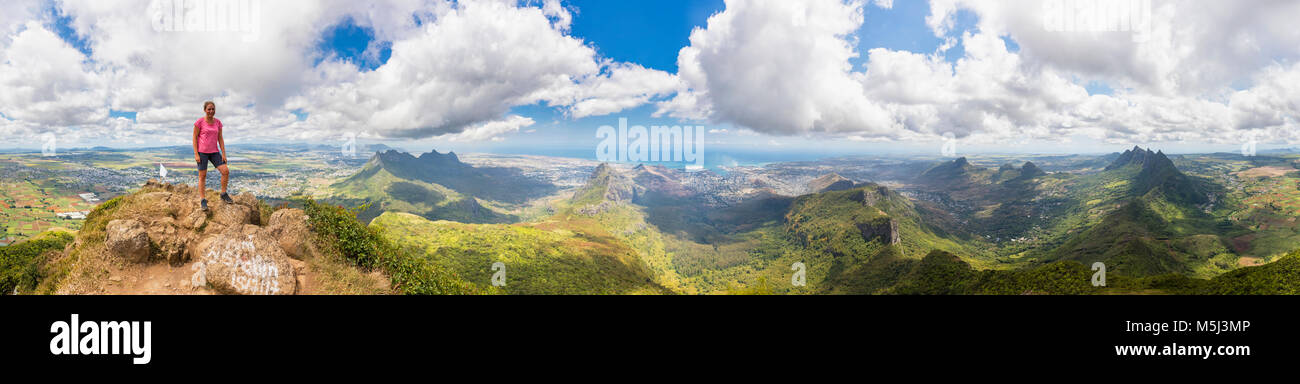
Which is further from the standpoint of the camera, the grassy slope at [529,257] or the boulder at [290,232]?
the grassy slope at [529,257]

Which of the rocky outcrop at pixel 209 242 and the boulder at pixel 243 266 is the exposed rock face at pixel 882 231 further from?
the boulder at pixel 243 266

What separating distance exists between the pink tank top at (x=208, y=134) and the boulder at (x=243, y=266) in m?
1.80

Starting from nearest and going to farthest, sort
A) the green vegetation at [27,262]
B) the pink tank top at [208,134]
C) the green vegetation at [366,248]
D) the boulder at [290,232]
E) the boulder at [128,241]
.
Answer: the boulder at [128,241] → the green vegetation at [27,262] → the pink tank top at [208,134] → the boulder at [290,232] → the green vegetation at [366,248]

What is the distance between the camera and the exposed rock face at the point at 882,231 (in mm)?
115650

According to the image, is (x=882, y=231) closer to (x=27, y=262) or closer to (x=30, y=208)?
(x=27, y=262)

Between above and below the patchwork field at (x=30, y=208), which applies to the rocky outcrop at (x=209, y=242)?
above

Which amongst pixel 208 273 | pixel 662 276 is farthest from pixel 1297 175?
pixel 208 273

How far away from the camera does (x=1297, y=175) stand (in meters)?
152

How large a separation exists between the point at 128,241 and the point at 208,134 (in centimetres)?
235

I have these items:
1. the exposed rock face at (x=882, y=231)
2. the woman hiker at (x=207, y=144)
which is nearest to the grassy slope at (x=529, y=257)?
the woman hiker at (x=207, y=144)

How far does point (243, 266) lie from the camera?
7445 mm

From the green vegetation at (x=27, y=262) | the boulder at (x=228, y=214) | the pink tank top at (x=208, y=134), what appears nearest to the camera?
the green vegetation at (x=27, y=262)

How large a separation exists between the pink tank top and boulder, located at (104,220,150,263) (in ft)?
5.66
